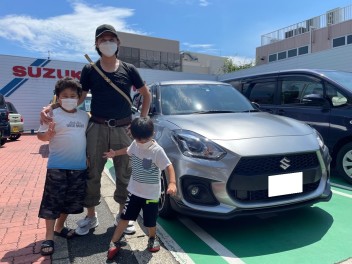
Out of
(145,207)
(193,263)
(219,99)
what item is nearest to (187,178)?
(145,207)

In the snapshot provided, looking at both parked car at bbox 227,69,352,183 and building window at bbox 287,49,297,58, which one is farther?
building window at bbox 287,49,297,58

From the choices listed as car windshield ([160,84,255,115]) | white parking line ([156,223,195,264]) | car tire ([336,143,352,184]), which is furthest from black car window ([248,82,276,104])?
white parking line ([156,223,195,264])

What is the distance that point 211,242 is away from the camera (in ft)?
9.71

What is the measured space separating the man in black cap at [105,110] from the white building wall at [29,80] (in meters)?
14.7

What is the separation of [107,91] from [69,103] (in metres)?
A: 0.37

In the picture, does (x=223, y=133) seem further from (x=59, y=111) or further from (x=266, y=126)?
(x=59, y=111)

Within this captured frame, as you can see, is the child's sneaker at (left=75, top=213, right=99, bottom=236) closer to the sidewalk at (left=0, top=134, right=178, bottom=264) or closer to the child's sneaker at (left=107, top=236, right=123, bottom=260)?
the sidewalk at (left=0, top=134, right=178, bottom=264)

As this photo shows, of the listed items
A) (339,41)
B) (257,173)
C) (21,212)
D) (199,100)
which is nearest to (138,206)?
(257,173)

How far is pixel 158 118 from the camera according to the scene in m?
3.72

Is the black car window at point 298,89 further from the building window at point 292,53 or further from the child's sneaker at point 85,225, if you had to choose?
the building window at point 292,53

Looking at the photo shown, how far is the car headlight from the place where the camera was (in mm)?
2855

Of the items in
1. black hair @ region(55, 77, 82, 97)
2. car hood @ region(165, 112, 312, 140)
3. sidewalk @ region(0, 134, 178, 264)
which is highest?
black hair @ region(55, 77, 82, 97)

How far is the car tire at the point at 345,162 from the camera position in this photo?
15.4ft

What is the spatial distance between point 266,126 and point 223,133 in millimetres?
523
